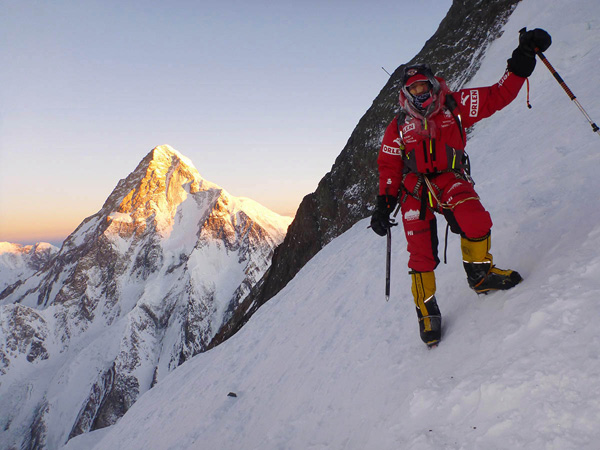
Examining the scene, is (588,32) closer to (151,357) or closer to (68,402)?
(151,357)

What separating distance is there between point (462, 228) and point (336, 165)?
2065 cm

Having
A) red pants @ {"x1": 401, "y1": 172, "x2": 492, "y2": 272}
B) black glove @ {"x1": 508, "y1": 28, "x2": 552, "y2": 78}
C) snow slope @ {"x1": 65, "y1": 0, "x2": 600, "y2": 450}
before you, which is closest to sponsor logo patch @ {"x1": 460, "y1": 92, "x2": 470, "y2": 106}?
black glove @ {"x1": 508, "y1": 28, "x2": 552, "y2": 78}

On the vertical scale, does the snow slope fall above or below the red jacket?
below

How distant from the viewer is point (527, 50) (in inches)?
135

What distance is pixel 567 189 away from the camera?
15.2 ft

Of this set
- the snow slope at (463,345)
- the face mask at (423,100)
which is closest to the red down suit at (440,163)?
the face mask at (423,100)

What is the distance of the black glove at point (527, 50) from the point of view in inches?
132

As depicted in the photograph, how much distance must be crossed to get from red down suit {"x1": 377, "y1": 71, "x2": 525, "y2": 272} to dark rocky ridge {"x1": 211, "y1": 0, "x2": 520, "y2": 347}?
13860mm

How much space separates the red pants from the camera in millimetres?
3498

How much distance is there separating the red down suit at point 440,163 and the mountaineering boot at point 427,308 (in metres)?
0.14

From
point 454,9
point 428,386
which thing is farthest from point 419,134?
point 454,9

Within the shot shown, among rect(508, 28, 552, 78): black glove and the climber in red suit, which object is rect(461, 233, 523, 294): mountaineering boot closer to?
the climber in red suit

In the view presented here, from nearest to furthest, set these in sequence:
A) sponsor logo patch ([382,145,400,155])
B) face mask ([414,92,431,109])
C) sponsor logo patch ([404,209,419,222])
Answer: face mask ([414,92,431,109]) → sponsor logo patch ([404,209,419,222]) → sponsor logo patch ([382,145,400,155])

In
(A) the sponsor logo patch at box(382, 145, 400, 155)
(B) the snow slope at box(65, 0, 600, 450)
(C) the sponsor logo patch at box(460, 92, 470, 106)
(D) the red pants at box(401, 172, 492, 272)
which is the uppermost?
(C) the sponsor logo patch at box(460, 92, 470, 106)
